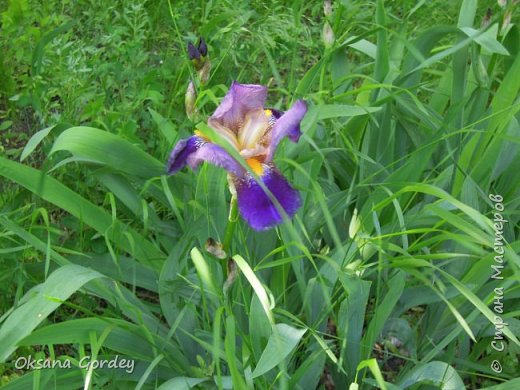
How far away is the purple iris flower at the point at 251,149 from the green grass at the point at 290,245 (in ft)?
0.31

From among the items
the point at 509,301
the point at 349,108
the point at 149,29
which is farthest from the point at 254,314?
the point at 149,29

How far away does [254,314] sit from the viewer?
1547mm

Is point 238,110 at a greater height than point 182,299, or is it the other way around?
point 238,110

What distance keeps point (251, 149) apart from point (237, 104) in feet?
0.33

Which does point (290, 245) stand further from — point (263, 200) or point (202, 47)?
point (202, 47)

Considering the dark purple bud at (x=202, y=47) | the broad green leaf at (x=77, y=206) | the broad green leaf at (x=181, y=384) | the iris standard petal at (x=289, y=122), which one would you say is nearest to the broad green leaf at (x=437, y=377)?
the broad green leaf at (x=181, y=384)

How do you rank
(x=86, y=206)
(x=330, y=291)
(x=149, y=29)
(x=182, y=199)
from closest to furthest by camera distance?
(x=330, y=291) → (x=86, y=206) → (x=182, y=199) → (x=149, y=29)

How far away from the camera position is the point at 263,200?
1.44 meters

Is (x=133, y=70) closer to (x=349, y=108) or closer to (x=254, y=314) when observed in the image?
(x=349, y=108)

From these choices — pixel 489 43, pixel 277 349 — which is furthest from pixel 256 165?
pixel 489 43

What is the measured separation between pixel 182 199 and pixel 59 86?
2.23 ft

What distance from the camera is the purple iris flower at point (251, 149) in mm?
1423

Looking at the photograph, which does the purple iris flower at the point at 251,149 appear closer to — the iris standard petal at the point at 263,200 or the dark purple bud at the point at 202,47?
the iris standard petal at the point at 263,200

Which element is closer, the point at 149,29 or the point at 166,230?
the point at 166,230
